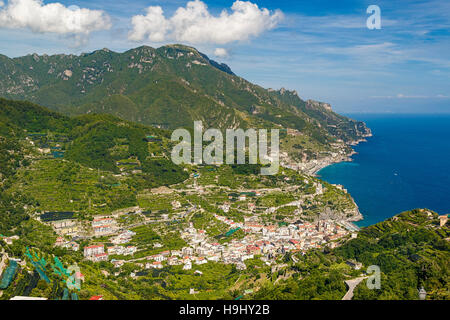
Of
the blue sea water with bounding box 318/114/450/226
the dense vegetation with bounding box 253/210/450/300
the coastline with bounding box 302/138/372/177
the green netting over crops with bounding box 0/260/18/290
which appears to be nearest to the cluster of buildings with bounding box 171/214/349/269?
the dense vegetation with bounding box 253/210/450/300

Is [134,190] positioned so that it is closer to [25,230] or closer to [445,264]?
[25,230]

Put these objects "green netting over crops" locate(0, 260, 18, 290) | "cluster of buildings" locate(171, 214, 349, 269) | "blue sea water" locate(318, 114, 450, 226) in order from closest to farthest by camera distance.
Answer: "green netting over crops" locate(0, 260, 18, 290)
"cluster of buildings" locate(171, 214, 349, 269)
"blue sea water" locate(318, 114, 450, 226)

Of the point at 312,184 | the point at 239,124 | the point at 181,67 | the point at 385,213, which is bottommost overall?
the point at 385,213

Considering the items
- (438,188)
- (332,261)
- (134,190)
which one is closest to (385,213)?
(438,188)

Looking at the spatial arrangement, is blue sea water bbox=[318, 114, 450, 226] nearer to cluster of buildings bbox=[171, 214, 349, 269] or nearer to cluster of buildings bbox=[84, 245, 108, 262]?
cluster of buildings bbox=[171, 214, 349, 269]

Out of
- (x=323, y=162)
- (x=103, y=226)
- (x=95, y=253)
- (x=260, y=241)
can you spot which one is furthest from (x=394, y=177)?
(x=95, y=253)

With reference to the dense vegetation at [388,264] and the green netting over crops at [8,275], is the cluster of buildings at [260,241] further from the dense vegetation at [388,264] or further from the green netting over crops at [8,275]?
the green netting over crops at [8,275]
